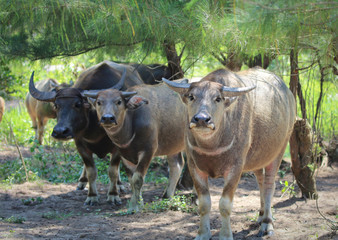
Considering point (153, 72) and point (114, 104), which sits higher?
point (153, 72)

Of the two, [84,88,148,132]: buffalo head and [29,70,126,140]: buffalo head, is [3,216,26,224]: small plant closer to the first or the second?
[29,70,126,140]: buffalo head

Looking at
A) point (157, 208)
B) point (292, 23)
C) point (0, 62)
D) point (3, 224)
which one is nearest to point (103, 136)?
point (157, 208)

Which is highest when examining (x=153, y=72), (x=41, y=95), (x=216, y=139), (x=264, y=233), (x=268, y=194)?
(x=153, y=72)

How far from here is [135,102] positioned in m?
6.62

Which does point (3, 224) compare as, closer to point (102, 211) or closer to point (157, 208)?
point (102, 211)

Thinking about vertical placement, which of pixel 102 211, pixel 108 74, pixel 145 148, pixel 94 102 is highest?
pixel 108 74

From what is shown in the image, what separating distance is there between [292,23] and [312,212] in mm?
3460

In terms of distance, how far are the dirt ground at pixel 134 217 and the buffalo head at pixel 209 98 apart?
148 centimetres

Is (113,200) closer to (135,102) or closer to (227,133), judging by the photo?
(135,102)

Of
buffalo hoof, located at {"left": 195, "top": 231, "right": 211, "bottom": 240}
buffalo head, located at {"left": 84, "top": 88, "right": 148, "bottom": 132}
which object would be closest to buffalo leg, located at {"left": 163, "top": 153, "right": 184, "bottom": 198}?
buffalo head, located at {"left": 84, "top": 88, "right": 148, "bottom": 132}

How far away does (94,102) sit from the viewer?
6.75 meters

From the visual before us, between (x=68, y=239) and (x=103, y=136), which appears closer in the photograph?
(x=68, y=239)

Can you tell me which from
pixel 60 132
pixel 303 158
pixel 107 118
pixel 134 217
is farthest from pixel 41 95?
pixel 303 158

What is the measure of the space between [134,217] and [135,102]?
5.48 ft
